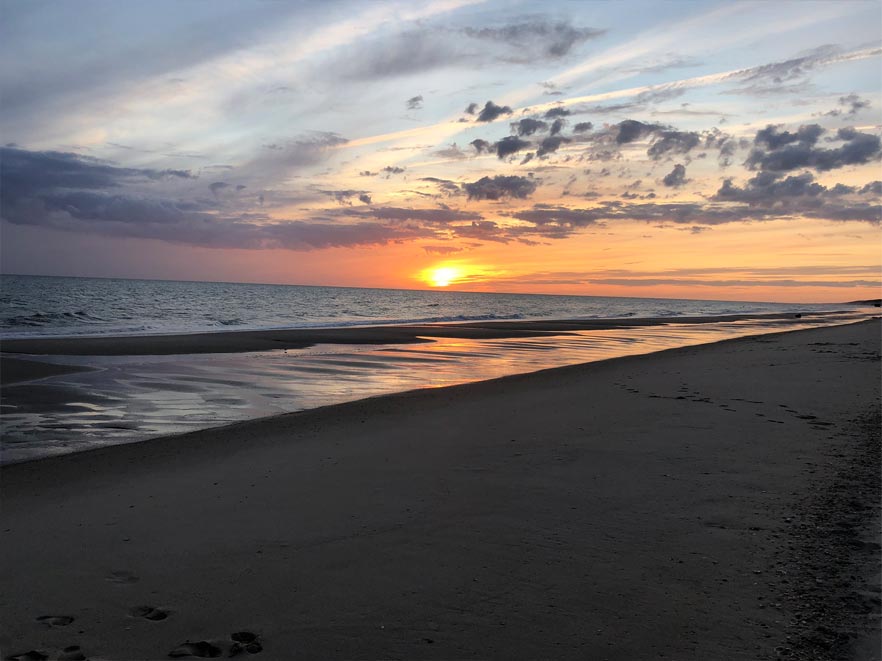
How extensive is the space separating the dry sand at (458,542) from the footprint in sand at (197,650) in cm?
2

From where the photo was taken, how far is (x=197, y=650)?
3.58 m

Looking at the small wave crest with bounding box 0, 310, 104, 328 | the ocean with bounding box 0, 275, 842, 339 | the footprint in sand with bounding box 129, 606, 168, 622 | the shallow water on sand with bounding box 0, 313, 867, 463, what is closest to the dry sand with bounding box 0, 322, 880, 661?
the footprint in sand with bounding box 129, 606, 168, 622

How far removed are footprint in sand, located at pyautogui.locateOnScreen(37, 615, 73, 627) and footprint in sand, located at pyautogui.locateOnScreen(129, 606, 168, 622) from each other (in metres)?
0.37

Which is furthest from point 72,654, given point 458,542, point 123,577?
point 458,542

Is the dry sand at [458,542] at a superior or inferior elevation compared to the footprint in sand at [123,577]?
superior

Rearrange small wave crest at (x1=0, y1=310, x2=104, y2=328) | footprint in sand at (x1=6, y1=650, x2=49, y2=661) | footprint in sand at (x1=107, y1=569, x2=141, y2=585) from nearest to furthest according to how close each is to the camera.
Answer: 1. footprint in sand at (x1=6, y1=650, x2=49, y2=661)
2. footprint in sand at (x1=107, y1=569, x2=141, y2=585)
3. small wave crest at (x1=0, y1=310, x2=104, y2=328)

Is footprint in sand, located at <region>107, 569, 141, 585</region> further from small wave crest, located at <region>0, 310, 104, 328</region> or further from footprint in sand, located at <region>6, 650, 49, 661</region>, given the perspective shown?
small wave crest, located at <region>0, 310, 104, 328</region>

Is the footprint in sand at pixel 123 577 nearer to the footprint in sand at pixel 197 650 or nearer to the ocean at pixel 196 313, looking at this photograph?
the footprint in sand at pixel 197 650

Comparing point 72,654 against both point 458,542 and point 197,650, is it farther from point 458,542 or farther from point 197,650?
point 458,542

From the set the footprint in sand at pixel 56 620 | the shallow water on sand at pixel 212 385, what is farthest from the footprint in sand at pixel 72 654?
the shallow water on sand at pixel 212 385

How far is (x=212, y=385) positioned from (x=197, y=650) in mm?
11345

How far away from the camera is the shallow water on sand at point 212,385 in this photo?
9664 mm

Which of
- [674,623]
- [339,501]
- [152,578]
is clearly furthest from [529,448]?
[152,578]

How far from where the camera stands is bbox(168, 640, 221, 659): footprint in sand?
354cm
